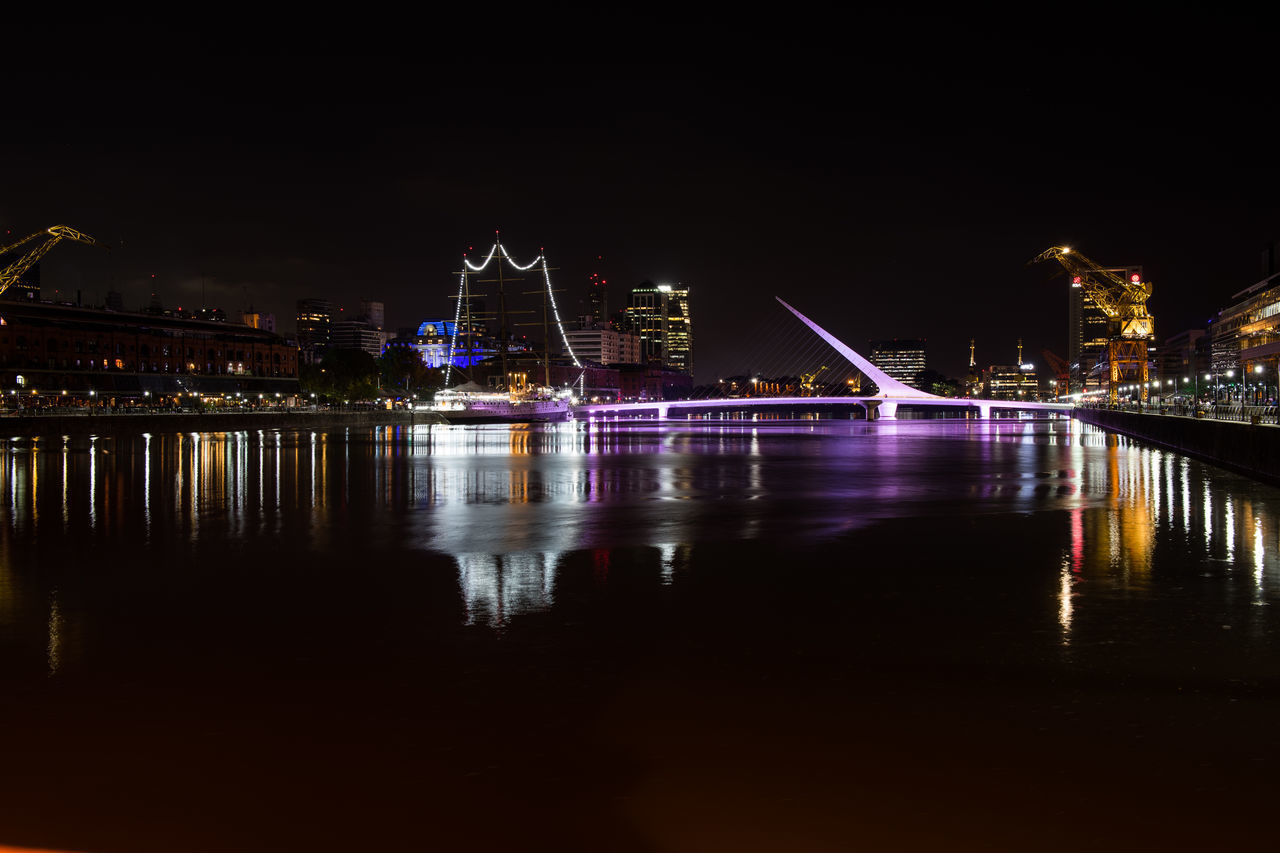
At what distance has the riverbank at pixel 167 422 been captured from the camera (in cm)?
5356

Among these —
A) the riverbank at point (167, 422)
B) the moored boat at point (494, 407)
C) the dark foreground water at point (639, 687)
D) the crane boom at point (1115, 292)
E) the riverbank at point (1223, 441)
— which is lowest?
the dark foreground water at point (639, 687)

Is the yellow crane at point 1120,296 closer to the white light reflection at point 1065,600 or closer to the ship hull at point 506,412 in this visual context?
the ship hull at point 506,412

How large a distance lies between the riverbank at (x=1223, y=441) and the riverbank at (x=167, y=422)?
54322mm

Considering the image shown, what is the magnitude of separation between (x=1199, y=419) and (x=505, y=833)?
114ft

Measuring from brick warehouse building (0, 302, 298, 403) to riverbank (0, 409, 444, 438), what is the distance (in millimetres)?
21258

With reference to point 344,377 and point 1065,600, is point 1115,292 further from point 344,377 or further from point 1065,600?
point 344,377

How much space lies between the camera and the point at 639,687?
661cm

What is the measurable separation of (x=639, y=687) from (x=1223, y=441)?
1084 inches

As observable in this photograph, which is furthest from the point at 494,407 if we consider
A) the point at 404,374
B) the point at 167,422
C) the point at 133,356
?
the point at 167,422

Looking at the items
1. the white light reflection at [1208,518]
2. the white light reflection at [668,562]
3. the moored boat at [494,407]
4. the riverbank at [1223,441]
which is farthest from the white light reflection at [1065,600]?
the moored boat at [494,407]

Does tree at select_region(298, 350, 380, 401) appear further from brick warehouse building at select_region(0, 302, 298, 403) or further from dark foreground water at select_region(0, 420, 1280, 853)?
dark foreground water at select_region(0, 420, 1280, 853)

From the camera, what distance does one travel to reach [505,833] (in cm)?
457

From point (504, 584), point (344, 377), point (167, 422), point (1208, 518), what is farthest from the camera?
point (344, 377)

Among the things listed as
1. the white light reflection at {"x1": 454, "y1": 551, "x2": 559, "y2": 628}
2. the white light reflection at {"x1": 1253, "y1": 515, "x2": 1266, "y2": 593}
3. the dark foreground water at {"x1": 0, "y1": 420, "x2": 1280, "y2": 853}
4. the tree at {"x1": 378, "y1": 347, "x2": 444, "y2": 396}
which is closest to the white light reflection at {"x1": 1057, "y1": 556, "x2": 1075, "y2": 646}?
the dark foreground water at {"x1": 0, "y1": 420, "x2": 1280, "y2": 853}
